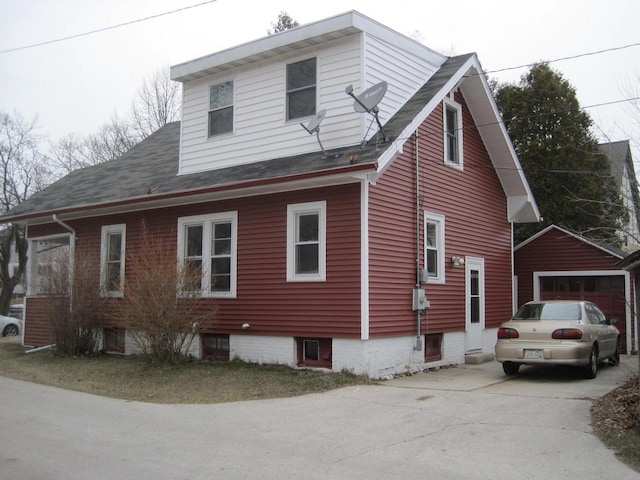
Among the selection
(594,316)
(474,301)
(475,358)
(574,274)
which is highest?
(574,274)

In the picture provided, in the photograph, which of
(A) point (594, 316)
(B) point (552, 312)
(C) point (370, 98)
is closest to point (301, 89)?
(C) point (370, 98)

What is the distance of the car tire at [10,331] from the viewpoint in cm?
2702

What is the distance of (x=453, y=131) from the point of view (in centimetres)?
1617

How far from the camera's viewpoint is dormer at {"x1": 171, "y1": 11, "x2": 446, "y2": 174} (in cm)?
1361

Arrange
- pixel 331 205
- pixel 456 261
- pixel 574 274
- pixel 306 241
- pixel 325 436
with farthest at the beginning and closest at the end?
pixel 574 274, pixel 456 261, pixel 306 241, pixel 331 205, pixel 325 436

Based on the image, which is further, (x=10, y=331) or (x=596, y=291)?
(x=10, y=331)

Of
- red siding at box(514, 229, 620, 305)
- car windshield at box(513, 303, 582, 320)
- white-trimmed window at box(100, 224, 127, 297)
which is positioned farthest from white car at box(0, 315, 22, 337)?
car windshield at box(513, 303, 582, 320)

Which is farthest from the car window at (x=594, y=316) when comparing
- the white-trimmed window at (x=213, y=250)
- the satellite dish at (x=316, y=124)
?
the white-trimmed window at (x=213, y=250)

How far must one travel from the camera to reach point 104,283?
53.2 feet

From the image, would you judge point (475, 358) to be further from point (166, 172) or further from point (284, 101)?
point (166, 172)

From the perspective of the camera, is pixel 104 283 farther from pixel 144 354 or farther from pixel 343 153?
pixel 343 153

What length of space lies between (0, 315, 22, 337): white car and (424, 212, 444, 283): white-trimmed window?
2003 centimetres

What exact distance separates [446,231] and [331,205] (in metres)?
3.78

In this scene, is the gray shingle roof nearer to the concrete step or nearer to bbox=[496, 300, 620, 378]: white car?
bbox=[496, 300, 620, 378]: white car
